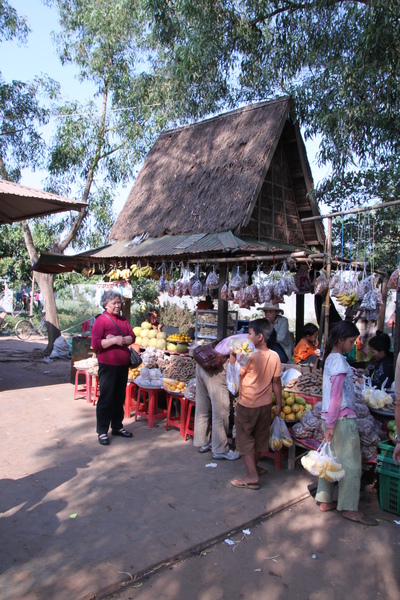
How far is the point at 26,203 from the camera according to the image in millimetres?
8477

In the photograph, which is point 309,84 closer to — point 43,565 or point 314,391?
point 314,391

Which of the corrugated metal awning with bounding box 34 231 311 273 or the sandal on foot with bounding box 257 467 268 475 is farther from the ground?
the corrugated metal awning with bounding box 34 231 311 273

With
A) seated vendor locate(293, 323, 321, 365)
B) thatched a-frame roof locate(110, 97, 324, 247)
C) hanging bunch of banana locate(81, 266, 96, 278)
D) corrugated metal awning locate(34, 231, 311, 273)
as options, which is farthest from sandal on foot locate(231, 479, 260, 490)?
hanging bunch of banana locate(81, 266, 96, 278)

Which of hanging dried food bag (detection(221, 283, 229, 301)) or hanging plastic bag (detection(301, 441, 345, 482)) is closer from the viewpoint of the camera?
hanging plastic bag (detection(301, 441, 345, 482))

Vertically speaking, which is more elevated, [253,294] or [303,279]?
[303,279]

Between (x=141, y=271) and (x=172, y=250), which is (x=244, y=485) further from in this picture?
(x=141, y=271)

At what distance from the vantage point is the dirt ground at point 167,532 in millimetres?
3162

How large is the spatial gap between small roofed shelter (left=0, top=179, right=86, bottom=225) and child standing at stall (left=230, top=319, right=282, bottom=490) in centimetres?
471

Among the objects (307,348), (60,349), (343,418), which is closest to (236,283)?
(307,348)

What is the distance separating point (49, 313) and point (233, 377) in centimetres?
1056

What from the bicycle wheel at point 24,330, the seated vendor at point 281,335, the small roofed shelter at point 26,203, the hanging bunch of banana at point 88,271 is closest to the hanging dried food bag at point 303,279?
the seated vendor at point 281,335

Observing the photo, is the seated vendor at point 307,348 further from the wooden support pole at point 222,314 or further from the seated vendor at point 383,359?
the seated vendor at point 383,359

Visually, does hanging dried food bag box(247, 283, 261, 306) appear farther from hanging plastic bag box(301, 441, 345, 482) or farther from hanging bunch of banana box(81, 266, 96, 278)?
hanging bunch of banana box(81, 266, 96, 278)

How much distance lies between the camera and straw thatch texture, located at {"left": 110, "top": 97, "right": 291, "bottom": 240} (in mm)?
8352
